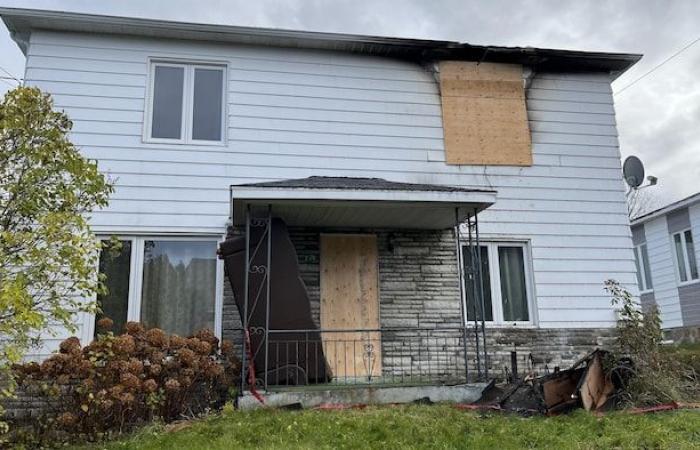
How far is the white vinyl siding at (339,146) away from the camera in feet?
27.5

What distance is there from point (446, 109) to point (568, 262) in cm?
316

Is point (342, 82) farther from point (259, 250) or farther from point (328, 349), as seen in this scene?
point (328, 349)

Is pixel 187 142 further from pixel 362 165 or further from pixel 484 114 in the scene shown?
pixel 484 114

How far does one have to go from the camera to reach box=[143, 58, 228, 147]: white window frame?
28.3 feet

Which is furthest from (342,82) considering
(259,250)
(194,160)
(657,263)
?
(657,263)

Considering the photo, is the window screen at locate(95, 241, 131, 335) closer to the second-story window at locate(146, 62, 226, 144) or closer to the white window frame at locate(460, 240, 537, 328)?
the second-story window at locate(146, 62, 226, 144)

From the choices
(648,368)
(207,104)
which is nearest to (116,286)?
(207,104)

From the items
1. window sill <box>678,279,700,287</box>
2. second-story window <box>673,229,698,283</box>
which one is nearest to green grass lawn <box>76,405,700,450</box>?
window sill <box>678,279,700,287</box>

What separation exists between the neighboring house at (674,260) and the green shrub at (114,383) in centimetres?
1309

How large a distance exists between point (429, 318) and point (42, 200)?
544 cm

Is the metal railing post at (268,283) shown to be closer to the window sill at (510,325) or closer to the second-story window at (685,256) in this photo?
the window sill at (510,325)

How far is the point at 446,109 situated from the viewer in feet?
31.1

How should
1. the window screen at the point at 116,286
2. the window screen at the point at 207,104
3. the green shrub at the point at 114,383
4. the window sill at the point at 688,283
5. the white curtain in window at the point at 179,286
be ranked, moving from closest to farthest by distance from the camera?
the green shrub at the point at 114,383, the window screen at the point at 116,286, the white curtain in window at the point at 179,286, the window screen at the point at 207,104, the window sill at the point at 688,283

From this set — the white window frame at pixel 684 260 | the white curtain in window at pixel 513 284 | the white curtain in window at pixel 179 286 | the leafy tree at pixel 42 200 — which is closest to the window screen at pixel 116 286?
the white curtain in window at pixel 179 286
